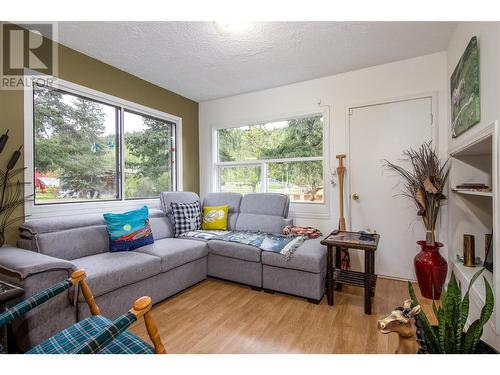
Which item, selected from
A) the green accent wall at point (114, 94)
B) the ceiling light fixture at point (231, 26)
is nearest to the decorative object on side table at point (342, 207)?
the ceiling light fixture at point (231, 26)

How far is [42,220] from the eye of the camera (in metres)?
2.08

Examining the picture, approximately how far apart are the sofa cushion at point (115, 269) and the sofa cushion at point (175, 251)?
0.26 ft

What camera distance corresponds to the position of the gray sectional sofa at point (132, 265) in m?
1.51

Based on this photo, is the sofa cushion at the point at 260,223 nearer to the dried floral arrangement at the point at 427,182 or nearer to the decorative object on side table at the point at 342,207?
the decorative object on side table at the point at 342,207

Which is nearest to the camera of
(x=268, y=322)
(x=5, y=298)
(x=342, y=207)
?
(x=5, y=298)

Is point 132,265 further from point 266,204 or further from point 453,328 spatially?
point 453,328

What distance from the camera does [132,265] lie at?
198cm

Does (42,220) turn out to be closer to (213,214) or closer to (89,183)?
(89,183)

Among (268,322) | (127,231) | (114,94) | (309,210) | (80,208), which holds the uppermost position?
(114,94)

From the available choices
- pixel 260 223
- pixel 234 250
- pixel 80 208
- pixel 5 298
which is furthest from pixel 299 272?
pixel 80 208

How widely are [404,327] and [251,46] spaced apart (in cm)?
252

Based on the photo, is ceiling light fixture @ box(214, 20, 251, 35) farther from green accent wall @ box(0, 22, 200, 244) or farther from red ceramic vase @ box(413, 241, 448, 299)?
red ceramic vase @ box(413, 241, 448, 299)
